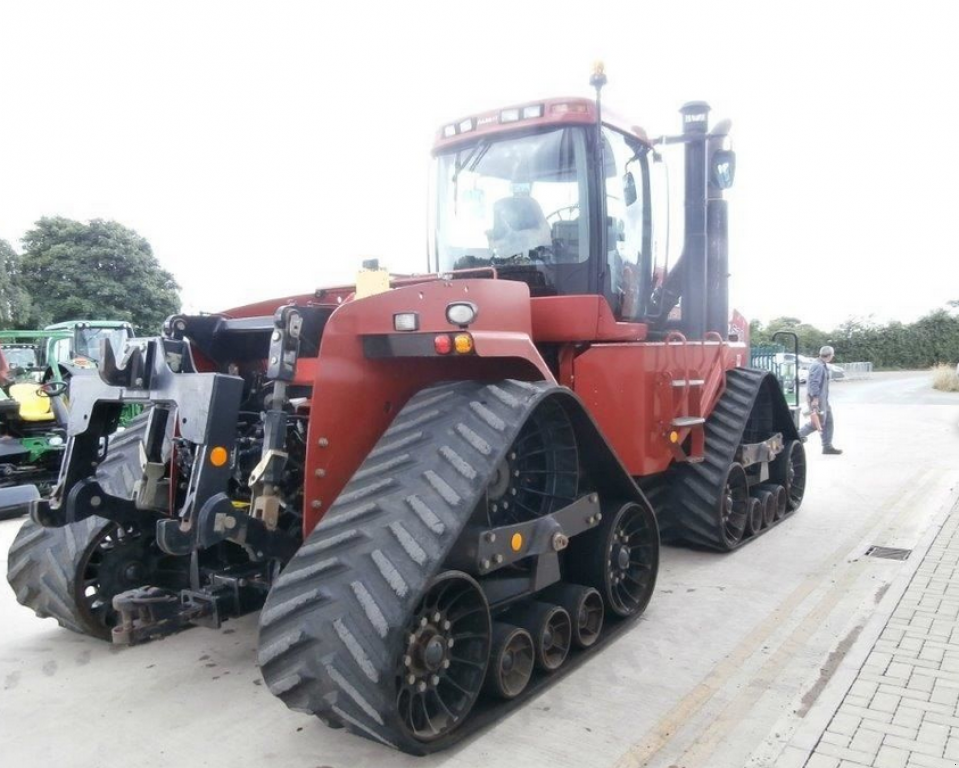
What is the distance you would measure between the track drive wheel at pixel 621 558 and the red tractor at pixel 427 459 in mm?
16

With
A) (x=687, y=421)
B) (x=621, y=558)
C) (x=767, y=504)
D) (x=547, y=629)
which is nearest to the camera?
(x=547, y=629)

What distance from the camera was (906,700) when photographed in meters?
3.79

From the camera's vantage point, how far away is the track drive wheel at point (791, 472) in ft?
26.2

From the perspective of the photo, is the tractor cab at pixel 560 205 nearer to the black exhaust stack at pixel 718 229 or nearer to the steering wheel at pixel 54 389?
the black exhaust stack at pixel 718 229

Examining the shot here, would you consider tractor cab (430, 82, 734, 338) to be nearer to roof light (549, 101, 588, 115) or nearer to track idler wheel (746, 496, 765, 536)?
roof light (549, 101, 588, 115)

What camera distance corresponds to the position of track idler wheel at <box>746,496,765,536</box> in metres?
6.95

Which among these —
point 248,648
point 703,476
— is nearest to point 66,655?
point 248,648

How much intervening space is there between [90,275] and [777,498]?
27.2 m

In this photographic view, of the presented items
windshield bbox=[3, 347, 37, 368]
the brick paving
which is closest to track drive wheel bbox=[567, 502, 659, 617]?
the brick paving

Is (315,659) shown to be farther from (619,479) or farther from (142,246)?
(142,246)

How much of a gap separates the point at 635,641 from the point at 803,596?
1.49 m

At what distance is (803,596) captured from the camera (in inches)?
215

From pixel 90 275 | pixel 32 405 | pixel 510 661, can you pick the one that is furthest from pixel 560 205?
pixel 90 275

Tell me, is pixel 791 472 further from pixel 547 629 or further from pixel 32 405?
pixel 32 405
